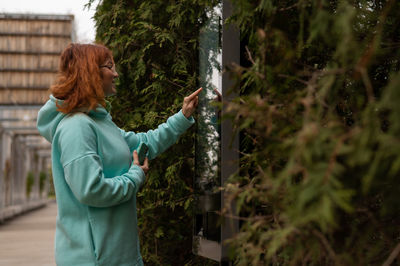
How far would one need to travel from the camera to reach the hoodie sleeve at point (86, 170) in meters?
2.21

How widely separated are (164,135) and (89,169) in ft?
2.59

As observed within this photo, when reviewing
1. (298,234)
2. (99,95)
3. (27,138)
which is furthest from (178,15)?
(27,138)

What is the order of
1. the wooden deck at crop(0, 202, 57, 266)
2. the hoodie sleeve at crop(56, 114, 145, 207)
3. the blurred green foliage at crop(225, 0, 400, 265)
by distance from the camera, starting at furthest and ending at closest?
the wooden deck at crop(0, 202, 57, 266) → the hoodie sleeve at crop(56, 114, 145, 207) → the blurred green foliage at crop(225, 0, 400, 265)

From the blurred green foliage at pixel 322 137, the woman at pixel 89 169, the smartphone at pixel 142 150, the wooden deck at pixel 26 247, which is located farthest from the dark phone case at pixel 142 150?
the wooden deck at pixel 26 247

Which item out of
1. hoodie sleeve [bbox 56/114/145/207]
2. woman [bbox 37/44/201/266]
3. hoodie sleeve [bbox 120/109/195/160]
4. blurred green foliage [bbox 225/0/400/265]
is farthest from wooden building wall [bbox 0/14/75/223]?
blurred green foliage [bbox 225/0/400/265]

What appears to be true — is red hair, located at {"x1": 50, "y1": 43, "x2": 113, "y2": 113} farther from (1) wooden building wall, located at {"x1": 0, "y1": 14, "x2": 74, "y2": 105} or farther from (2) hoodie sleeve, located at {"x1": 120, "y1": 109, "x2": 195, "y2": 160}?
(1) wooden building wall, located at {"x1": 0, "y1": 14, "x2": 74, "y2": 105}

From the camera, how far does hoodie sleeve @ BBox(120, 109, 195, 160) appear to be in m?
2.92

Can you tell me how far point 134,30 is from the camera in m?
4.20

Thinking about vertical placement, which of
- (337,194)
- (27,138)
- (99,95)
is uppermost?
(99,95)

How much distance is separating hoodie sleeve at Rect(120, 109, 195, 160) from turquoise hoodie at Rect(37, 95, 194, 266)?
46 centimetres

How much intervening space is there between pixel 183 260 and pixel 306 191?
3.22m

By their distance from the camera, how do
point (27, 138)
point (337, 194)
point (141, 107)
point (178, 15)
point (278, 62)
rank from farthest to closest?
point (27, 138) < point (141, 107) < point (178, 15) < point (278, 62) < point (337, 194)

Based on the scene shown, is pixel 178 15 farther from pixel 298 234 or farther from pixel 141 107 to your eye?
pixel 298 234

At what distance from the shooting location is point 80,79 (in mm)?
2387
